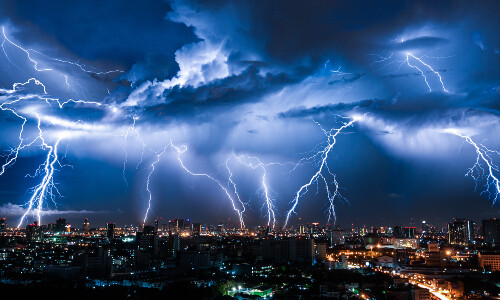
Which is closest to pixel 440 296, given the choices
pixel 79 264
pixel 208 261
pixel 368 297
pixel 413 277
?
pixel 368 297

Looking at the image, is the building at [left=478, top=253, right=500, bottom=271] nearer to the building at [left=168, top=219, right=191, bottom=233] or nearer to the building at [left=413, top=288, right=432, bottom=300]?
Answer: the building at [left=413, top=288, right=432, bottom=300]

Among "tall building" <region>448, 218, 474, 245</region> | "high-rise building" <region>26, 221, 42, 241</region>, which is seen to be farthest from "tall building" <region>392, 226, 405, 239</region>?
"high-rise building" <region>26, 221, 42, 241</region>

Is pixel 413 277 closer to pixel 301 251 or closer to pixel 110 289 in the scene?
pixel 301 251

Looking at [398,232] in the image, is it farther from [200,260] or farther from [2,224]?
[2,224]

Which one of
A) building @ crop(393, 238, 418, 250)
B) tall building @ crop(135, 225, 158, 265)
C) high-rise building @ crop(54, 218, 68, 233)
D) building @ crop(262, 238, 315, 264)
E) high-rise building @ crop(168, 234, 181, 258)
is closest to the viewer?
tall building @ crop(135, 225, 158, 265)

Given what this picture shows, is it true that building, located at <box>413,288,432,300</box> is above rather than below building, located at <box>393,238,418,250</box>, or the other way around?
above

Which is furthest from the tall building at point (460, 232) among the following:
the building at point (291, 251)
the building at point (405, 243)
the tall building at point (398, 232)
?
the building at point (291, 251)
